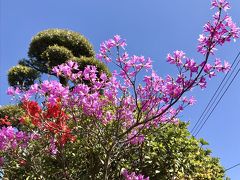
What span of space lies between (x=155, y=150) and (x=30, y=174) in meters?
2.34

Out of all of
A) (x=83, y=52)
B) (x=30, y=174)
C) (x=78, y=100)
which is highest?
(x=83, y=52)

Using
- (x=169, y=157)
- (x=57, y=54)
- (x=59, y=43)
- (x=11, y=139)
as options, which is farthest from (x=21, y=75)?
(x=169, y=157)

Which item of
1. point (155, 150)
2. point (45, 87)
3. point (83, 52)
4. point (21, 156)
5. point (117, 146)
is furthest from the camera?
point (83, 52)

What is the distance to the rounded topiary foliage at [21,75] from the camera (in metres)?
18.3

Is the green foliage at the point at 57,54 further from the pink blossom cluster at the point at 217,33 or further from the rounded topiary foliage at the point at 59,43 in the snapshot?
the pink blossom cluster at the point at 217,33

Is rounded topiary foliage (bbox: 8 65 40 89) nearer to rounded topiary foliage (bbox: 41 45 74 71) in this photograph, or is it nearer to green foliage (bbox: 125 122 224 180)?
rounded topiary foliage (bbox: 41 45 74 71)

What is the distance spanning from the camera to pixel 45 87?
19.3ft

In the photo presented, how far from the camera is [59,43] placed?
19.9 meters

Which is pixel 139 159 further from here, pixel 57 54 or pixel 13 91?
pixel 57 54

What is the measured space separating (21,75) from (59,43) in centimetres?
272

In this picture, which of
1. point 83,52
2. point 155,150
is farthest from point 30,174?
point 83,52

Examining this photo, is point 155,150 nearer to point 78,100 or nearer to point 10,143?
point 78,100

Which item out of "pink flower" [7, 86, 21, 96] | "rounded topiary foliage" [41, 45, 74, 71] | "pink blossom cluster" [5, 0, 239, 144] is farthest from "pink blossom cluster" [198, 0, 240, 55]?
"rounded topiary foliage" [41, 45, 74, 71]

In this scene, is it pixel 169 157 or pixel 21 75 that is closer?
pixel 169 157
